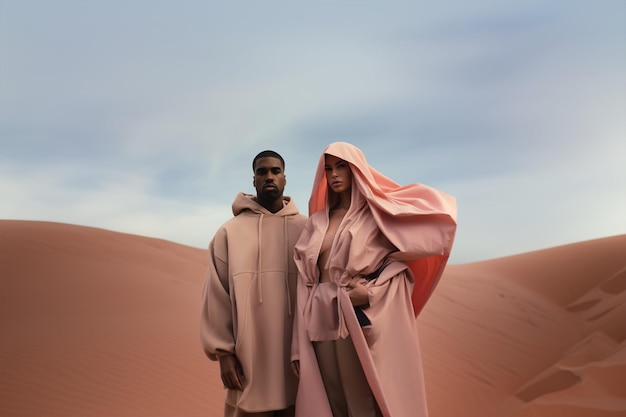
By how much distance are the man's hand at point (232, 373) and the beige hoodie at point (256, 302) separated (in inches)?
1.8

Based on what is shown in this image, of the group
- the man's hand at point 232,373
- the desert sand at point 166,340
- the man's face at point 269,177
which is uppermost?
the man's face at point 269,177

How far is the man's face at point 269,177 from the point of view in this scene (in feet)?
15.3

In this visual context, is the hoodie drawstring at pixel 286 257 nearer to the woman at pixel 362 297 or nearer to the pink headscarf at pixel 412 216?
the woman at pixel 362 297

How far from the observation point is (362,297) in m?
4.02

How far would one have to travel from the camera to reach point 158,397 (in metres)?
8.77

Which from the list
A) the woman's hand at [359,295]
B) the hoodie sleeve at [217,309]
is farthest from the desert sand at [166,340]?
the woman's hand at [359,295]

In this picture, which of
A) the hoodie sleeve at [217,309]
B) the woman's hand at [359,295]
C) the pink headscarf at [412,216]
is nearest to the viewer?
the woman's hand at [359,295]

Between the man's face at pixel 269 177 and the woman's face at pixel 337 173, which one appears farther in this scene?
the man's face at pixel 269 177

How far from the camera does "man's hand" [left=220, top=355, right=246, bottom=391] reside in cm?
437

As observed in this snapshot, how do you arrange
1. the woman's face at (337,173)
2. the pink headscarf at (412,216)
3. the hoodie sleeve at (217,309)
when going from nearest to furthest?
the pink headscarf at (412,216) → the woman's face at (337,173) → the hoodie sleeve at (217,309)

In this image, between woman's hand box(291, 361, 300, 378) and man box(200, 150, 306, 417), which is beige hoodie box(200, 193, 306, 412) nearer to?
man box(200, 150, 306, 417)

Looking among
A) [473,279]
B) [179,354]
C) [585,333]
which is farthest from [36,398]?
[473,279]

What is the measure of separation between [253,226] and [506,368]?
9.76m

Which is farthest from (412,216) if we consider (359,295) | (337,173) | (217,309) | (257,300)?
(217,309)
